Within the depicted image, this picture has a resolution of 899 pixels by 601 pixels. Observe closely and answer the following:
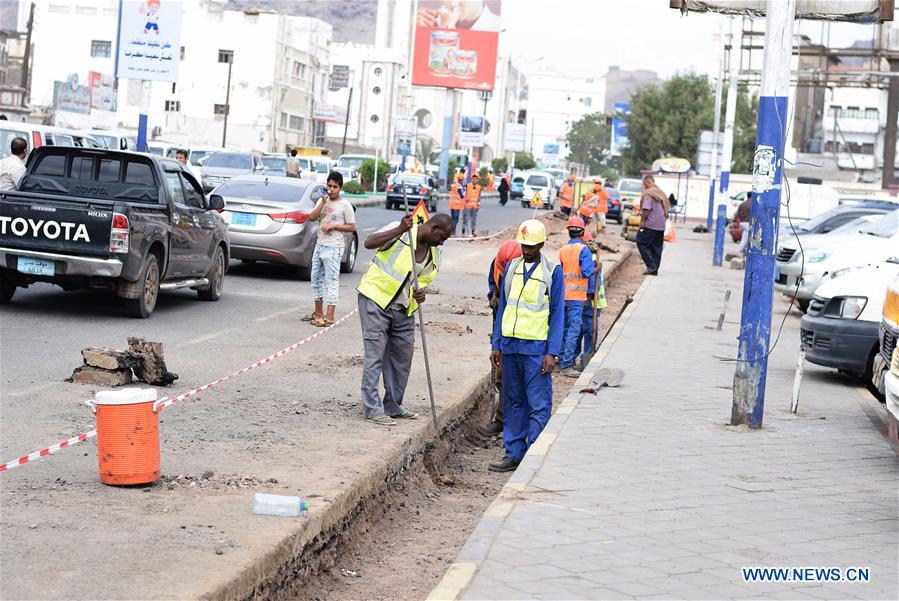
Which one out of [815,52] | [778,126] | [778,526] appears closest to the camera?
[778,526]

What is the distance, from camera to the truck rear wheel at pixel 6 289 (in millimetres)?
14352

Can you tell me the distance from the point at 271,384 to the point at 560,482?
3.66m

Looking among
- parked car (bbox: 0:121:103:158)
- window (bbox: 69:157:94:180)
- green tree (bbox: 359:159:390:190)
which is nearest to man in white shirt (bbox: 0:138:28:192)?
window (bbox: 69:157:94:180)

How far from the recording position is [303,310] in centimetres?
1650

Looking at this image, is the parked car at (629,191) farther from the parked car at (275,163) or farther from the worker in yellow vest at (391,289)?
the worker in yellow vest at (391,289)

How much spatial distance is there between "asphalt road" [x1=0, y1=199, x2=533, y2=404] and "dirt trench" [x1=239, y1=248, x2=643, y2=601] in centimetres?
286

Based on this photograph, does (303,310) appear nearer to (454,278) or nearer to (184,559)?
(454,278)

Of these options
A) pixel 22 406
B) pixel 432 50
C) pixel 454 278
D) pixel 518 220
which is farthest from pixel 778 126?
pixel 432 50

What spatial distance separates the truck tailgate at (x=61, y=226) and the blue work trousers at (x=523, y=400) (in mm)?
5934

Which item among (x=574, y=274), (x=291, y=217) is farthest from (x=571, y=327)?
(x=291, y=217)

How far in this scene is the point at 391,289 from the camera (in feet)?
30.4

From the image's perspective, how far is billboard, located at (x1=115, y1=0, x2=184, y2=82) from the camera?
2459cm

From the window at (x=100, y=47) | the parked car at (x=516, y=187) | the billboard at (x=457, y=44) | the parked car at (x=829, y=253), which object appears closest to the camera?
the parked car at (x=829, y=253)

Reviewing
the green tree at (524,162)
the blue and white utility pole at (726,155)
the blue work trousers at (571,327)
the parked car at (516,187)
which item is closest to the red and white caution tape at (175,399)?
the blue work trousers at (571,327)
